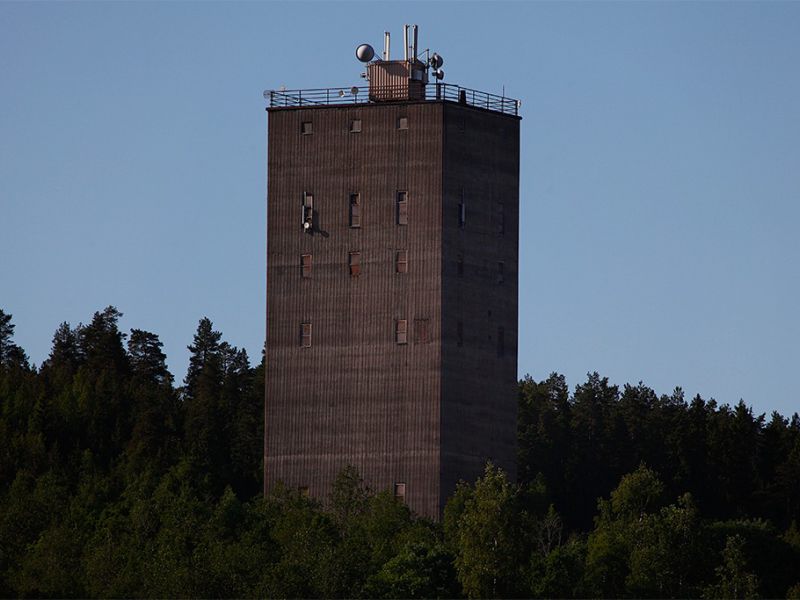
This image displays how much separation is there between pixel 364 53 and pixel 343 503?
18415 millimetres

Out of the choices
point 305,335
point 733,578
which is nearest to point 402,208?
point 305,335

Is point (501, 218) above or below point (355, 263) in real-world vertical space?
above

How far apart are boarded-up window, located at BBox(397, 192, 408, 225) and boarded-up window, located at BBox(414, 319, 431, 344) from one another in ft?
13.2

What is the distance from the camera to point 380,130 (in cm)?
10306

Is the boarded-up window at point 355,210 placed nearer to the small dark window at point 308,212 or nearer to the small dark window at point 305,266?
the small dark window at point 308,212

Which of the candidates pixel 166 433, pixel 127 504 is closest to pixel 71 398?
pixel 166 433

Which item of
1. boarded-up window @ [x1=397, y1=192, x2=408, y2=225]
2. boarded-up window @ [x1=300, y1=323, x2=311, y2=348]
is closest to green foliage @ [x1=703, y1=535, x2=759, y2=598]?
boarded-up window @ [x1=397, y1=192, x2=408, y2=225]

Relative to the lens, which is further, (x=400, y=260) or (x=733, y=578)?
(x=400, y=260)

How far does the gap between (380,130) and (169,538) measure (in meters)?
18.6

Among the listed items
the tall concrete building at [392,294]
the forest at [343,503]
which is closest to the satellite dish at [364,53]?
the tall concrete building at [392,294]

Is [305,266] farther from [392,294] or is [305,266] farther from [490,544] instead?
[490,544]

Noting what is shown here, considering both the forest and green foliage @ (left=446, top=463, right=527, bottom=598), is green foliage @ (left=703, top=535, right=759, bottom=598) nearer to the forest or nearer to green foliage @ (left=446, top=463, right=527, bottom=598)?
the forest

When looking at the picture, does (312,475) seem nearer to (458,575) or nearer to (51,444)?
(458,575)

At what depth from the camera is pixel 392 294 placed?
102 meters
